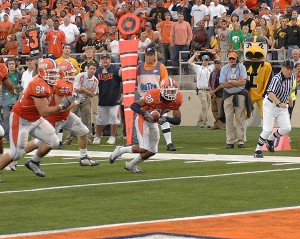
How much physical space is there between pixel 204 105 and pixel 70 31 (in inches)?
193

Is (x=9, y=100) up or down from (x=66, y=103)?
down

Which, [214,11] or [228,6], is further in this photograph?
[228,6]

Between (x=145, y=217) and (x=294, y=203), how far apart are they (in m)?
1.93

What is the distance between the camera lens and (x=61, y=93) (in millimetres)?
16047

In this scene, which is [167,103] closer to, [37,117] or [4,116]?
[37,117]

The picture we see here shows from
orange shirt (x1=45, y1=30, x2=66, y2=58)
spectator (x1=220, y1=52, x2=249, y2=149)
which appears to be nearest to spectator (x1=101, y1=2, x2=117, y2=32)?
orange shirt (x1=45, y1=30, x2=66, y2=58)

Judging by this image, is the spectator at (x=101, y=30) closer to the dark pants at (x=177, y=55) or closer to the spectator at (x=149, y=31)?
the spectator at (x=149, y=31)

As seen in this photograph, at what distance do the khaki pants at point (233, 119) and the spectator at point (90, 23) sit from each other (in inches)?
366

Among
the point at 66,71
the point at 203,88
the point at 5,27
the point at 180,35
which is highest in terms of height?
the point at 5,27

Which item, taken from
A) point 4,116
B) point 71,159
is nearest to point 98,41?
point 4,116

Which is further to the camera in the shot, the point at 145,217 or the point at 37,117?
the point at 37,117

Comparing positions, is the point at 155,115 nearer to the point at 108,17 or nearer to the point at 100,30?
the point at 100,30

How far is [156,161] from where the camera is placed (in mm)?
17312

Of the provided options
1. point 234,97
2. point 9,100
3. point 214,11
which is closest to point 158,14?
point 214,11
